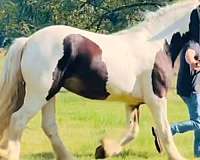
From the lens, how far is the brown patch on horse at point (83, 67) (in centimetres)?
646

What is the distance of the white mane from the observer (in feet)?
22.7

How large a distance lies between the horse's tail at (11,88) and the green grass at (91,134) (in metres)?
1.50

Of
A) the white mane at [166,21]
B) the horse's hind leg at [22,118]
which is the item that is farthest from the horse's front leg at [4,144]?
the white mane at [166,21]

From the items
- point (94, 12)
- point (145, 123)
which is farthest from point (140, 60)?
point (94, 12)

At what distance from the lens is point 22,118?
636 cm

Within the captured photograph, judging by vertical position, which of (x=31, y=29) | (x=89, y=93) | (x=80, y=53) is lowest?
(x=31, y=29)

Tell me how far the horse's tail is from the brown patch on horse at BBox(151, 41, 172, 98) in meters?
1.47

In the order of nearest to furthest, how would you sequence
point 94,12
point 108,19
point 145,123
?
point 145,123
point 94,12
point 108,19

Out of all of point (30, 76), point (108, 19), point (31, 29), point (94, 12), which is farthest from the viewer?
point (31, 29)

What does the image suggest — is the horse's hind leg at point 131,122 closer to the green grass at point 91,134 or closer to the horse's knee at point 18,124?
the green grass at point 91,134

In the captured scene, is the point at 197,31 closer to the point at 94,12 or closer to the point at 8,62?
the point at 8,62

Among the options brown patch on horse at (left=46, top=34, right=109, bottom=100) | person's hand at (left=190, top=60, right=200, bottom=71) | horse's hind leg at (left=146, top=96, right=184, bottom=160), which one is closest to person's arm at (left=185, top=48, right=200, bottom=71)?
person's hand at (left=190, top=60, right=200, bottom=71)

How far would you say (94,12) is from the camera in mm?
27344

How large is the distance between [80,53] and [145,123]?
20.1 feet
